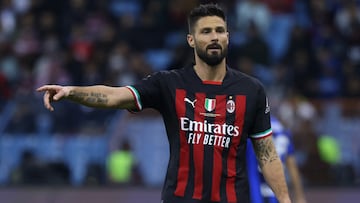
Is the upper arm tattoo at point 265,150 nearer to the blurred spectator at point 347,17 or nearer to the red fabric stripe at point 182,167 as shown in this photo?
Result: the red fabric stripe at point 182,167

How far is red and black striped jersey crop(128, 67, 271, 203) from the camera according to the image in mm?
5441

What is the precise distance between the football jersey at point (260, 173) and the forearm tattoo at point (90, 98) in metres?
1.92

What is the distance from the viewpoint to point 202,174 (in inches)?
214

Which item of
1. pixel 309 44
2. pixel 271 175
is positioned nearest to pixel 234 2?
pixel 309 44

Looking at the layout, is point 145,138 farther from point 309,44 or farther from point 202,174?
point 202,174

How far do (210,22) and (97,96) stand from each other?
2.69ft

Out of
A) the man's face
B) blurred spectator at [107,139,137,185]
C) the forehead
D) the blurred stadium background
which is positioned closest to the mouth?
the man's face

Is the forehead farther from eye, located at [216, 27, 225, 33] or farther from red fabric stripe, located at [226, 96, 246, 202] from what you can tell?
red fabric stripe, located at [226, 96, 246, 202]

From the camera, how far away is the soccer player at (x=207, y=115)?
544 centimetres

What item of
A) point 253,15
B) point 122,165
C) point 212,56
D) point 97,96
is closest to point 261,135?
point 212,56

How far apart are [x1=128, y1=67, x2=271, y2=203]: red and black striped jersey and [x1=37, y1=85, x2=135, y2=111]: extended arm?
7 centimetres

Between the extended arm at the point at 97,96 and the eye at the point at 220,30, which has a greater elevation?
the eye at the point at 220,30

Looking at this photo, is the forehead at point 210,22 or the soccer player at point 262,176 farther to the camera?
the soccer player at point 262,176

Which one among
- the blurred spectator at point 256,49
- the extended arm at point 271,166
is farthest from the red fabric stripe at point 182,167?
the blurred spectator at point 256,49
